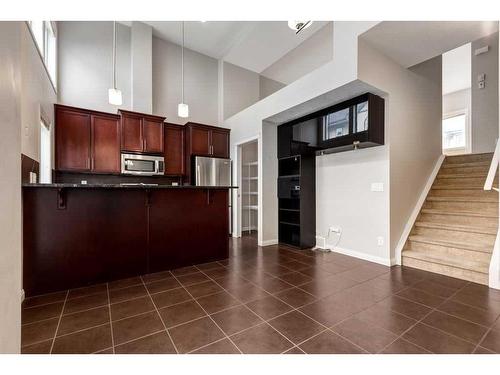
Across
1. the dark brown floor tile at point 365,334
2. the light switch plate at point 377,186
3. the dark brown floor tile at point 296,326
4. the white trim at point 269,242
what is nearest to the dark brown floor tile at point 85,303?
the dark brown floor tile at point 296,326

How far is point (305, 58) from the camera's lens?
220 inches

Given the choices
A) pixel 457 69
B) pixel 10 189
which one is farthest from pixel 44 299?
pixel 457 69

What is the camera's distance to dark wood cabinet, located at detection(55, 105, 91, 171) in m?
4.06

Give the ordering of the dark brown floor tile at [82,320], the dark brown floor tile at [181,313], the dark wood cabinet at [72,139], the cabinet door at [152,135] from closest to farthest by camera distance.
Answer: the dark brown floor tile at [82,320]
the dark brown floor tile at [181,313]
the dark wood cabinet at [72,139]
the cabinet door at [152,135]

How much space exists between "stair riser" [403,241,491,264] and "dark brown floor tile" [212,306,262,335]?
2.78 meters

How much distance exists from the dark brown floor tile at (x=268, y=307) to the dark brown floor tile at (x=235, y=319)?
66 mm

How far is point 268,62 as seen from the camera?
19.7 ft

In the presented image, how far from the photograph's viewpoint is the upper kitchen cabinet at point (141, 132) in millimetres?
4562

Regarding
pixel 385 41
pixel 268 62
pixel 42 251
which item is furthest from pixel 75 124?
pixel 385 41

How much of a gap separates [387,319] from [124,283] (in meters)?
2.64

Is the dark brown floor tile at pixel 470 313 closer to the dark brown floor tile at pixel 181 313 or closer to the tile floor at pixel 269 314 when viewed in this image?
the tile floor at pixel 269 314

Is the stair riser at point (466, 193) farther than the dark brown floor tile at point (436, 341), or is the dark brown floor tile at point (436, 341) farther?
the stair riser at point (466, 193)

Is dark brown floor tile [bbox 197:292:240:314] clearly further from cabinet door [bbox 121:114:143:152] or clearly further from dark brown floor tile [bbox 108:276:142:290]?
cabinet door [bbox 121:114:143:152]

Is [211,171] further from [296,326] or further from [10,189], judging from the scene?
[10,189]
